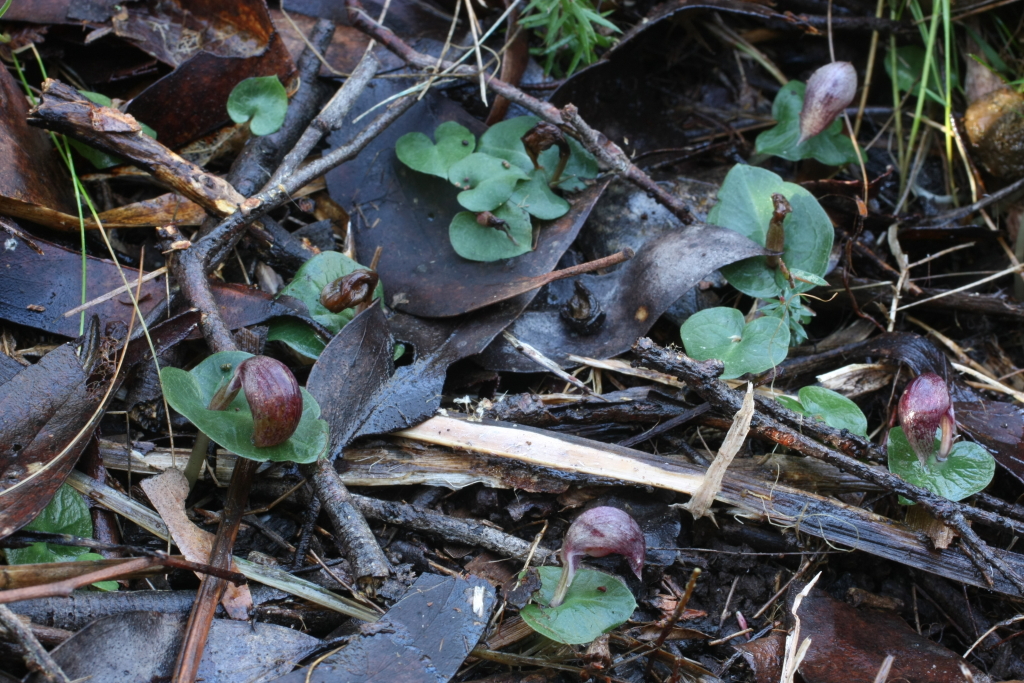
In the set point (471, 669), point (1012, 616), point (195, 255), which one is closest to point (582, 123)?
point (195, 255)

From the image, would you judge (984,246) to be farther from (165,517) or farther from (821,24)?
(165,517)

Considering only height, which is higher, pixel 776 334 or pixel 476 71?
pixel 476 71

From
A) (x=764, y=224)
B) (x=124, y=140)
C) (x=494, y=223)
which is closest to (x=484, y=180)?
(x=494, y=223)

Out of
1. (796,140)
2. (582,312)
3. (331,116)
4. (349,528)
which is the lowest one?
(349,528)

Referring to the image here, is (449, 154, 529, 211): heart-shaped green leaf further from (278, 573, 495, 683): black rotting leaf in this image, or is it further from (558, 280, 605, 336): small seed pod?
(278, 573, 495, 683): black rotting leaf

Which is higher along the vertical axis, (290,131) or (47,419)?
(290,131)

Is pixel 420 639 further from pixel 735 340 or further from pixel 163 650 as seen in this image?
pixel 735 340

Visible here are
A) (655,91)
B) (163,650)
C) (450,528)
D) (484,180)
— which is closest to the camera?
(163,650)
